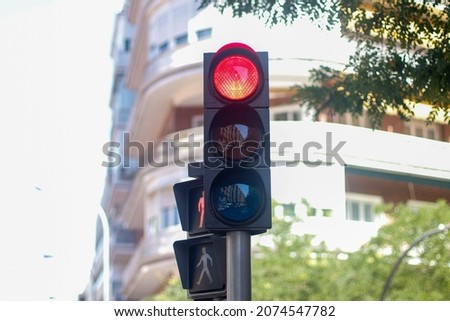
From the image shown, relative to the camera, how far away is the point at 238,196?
6246 mm

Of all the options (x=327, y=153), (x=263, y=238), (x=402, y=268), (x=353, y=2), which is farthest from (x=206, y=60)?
(x=263, y=238)

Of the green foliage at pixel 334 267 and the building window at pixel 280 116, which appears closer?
the building window at pixel 280 116

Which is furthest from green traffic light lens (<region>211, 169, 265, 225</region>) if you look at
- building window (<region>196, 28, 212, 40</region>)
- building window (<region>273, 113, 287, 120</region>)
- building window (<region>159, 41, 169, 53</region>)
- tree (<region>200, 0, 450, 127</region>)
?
building window (<region>159, 41, 169, 53</region>)

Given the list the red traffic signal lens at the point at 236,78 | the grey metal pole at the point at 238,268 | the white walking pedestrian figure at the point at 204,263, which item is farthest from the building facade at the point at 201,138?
the grey metal pole at the point at 238,268

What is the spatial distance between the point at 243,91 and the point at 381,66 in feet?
11.8

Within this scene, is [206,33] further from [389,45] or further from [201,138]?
[389,45]

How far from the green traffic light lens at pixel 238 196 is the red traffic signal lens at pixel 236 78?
43 centimetres

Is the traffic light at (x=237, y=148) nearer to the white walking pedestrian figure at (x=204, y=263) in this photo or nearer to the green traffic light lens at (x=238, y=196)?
the green traffic light lens at (x=238, y=196)

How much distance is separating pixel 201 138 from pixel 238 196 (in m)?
24.8

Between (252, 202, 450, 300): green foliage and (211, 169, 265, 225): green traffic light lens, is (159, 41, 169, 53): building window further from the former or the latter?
(211, 169, 265, 225): green traffic light lens

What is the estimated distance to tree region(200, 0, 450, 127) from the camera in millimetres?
9375

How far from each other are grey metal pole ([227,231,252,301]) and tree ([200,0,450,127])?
349cm

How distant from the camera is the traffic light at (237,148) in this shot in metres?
6.22

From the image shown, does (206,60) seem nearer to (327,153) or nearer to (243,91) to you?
(243,91)
